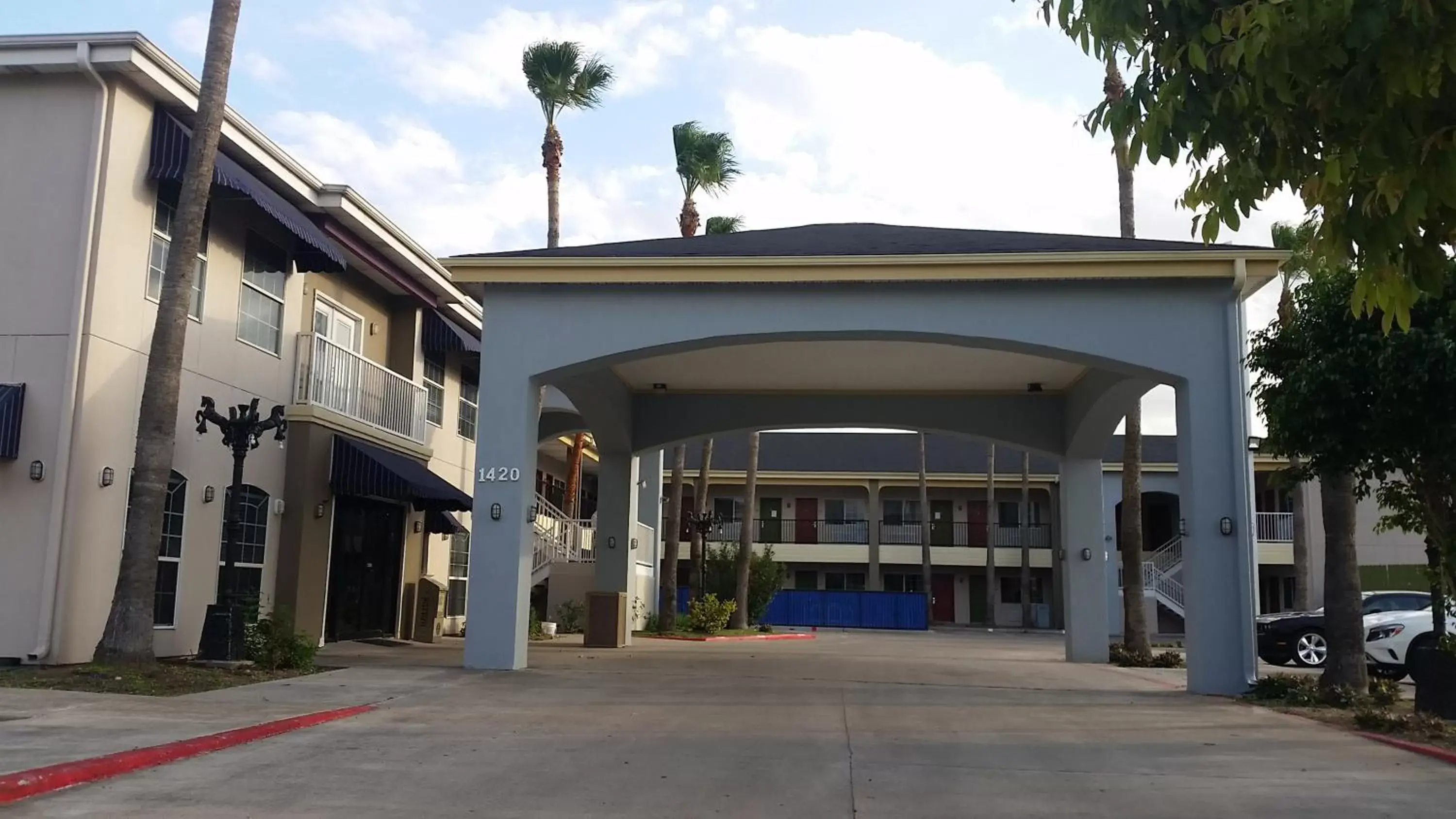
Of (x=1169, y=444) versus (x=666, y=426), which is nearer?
(x=666, y=426)

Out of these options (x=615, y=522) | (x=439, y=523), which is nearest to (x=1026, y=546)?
(x=615, y=522)

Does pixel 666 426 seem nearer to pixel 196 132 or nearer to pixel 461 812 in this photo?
pixel 196 132

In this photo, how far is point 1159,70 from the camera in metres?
6.64

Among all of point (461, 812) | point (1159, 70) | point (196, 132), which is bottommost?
point (461, 812)

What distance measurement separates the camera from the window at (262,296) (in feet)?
58.7

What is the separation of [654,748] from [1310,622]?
1652 cm

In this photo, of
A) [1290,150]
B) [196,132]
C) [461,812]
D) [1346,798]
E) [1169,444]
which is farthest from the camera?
[1169,444]

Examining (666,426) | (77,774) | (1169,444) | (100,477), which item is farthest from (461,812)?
(1169,444)

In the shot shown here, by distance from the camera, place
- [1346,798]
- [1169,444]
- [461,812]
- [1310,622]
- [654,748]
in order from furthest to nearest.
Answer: [1169,444], [1310,622], [654,748], [1346,798], [461,812]

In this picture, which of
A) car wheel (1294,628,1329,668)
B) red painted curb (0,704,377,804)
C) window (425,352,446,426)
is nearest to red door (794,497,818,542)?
window (425,352,446,426)

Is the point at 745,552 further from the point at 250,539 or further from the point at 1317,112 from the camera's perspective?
the point at 1317,112

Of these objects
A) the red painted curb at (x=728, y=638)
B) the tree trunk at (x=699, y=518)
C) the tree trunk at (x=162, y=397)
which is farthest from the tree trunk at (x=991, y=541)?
the tree trunk at (x=162, y=397)

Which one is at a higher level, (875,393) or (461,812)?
(875,393)

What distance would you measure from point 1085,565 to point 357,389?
43.8 feet
